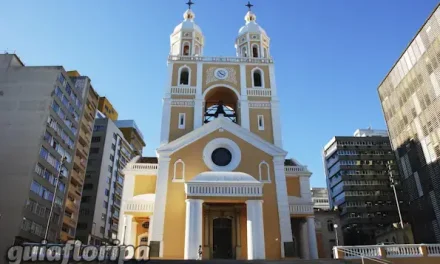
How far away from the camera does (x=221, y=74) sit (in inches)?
1182

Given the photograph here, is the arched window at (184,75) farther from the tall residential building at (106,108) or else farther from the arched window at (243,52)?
the tall residential building at (106,108)

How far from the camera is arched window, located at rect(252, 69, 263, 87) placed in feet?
98.9

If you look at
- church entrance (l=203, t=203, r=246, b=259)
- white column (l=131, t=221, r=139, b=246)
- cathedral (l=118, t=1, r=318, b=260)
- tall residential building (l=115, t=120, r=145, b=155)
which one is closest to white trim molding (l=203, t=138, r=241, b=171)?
cathedral (l=118, t=1, r=318, b=260)

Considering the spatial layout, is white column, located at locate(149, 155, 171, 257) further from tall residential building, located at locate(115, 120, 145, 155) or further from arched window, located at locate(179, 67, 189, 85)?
tall residential building, located at locate(115, 120, 145, 155)

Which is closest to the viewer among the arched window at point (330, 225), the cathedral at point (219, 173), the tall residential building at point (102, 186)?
the cathedral at point (219, 173)

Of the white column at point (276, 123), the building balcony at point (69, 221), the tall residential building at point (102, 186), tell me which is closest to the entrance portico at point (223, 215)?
the white column at point (276, 123)

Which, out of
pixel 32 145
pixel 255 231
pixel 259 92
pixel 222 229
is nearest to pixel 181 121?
pixel 259 92

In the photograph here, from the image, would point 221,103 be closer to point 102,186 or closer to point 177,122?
point 177,122

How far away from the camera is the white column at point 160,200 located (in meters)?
21.5

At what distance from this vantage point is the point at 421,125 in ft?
100

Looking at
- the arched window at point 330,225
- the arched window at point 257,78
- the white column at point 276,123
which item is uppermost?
the arched window at point 257,78

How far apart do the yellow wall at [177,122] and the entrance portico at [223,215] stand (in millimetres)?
6224

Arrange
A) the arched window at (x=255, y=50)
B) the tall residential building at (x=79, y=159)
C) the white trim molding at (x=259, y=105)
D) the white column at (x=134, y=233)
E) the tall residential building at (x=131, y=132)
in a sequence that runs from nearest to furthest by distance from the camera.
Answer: the white column at (x=134, y=233)
the white trim molding at (x=259, y=105)
the arched window at (x=255, y=50)
the tall residential building at (x=79, y=159)
the tall residential building at (x=131, y=132)

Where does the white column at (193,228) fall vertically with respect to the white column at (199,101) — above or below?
below
